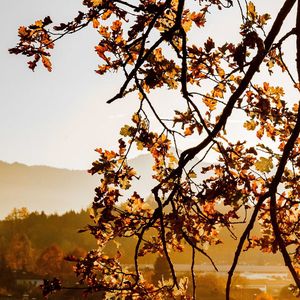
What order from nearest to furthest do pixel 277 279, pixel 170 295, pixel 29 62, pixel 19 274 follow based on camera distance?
Answer: 1. pixel 29 62
2. pixel 170 295
3. pixel 19 274
4. pixel 277 279

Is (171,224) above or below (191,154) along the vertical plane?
below

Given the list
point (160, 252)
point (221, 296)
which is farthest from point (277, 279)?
point (160, 252)

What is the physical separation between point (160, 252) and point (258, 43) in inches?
140

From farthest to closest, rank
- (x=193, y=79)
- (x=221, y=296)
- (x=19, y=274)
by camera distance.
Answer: (x=19, y=274) < (x=221, y=296) < (x=193, y=79)

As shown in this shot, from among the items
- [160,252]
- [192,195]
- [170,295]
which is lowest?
[170,295]

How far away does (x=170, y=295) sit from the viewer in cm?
620

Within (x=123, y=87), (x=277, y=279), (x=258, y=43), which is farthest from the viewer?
(x=277, y=279)

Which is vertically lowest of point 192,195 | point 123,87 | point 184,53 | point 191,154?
point 192,195

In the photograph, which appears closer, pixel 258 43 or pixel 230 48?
pixel 258 43

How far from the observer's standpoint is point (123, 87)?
4.93 m

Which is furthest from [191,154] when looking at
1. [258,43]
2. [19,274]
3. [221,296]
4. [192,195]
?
[19,274]

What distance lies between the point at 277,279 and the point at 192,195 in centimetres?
14036

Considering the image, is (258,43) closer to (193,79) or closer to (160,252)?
(193,79)

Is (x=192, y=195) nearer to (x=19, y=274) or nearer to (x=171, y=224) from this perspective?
(x=171, y=224)
